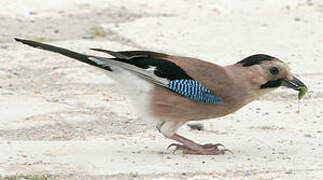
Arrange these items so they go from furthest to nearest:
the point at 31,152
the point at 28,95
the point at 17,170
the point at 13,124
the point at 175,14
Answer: the point at 175,14 → the point at 28,95 → the point at 13,124 → the point at 31,152 → the point at 17,170

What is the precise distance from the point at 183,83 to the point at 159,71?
0.58 feet

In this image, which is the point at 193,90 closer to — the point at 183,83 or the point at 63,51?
the point at 183,83

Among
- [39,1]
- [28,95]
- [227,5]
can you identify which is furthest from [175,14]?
[28,95]

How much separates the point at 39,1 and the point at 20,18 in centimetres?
72

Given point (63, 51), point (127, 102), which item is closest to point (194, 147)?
point (63, 51)

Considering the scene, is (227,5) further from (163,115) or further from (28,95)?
(163,115)

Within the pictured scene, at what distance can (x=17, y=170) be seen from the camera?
190 inches

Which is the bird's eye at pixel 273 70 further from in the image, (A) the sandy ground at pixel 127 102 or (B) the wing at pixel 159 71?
(A) the sandy ground at pixel 127 102

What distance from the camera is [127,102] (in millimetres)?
6836

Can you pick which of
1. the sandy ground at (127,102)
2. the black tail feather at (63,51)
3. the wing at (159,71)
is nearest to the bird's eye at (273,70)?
the wing at (159,71)

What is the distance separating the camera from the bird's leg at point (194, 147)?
5379 mm

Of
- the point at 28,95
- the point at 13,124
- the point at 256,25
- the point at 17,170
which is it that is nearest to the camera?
the point at 17,170

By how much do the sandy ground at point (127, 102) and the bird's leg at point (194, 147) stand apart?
5 cm

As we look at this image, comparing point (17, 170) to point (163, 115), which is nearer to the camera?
point (17, 170)
